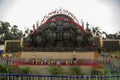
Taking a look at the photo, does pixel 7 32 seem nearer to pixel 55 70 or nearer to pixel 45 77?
pixel 55 70

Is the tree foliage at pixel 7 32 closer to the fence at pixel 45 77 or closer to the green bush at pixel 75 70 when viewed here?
the green bush at pixel 75 70

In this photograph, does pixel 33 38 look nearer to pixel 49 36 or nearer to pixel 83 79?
pixel 49 36

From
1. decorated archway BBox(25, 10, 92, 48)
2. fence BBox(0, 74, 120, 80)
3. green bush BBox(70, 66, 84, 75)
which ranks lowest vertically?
green bush BBox(70, 66, 84, 75)

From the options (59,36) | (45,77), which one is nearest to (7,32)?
(59,36)

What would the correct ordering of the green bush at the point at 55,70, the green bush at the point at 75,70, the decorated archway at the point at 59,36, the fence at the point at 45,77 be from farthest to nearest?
the decorated archway at the point at 59,36 < the green bush at the point at 75,70 < the green bush at the point at 55,70 < the fence at the point at 45,77

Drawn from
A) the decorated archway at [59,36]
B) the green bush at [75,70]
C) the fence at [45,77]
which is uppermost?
the decorated archway at [59,36]

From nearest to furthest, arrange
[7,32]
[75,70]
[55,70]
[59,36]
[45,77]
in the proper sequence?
[45,77], [55,70], [75,70], [59,36], [7,32]

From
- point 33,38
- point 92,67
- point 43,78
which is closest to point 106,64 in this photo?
point 92,67

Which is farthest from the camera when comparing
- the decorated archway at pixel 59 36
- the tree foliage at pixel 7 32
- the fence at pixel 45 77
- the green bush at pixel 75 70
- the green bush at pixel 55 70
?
the tree foliage at pixel 7 32

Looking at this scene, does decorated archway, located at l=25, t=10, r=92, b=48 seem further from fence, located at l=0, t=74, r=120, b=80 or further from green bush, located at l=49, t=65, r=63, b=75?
fence, located at l=0, t=74, r=120, b=80

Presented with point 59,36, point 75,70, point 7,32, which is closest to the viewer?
point 75,70

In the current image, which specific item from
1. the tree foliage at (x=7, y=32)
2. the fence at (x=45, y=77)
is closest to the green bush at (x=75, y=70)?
the fence at (x=45, y=77)

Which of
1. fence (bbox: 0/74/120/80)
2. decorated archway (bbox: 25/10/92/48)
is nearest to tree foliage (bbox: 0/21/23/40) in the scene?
decorated archway (bbox: 25/10/92/48)

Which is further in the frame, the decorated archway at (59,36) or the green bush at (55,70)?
the decorated archway at (59,36)
